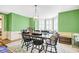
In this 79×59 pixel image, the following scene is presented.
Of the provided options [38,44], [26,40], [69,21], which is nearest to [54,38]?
[38,44]

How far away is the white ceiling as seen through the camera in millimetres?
1994

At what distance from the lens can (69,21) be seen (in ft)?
6.78

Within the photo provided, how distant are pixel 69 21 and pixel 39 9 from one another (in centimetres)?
66

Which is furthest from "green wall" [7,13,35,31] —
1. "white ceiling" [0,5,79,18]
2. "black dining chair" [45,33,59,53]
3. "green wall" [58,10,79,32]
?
"green wall" [58,10,79,32]

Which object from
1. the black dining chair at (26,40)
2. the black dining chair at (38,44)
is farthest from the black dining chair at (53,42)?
the black dining chair at (26,40)

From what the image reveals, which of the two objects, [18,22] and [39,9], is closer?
[39,9]

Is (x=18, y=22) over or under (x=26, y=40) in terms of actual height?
over

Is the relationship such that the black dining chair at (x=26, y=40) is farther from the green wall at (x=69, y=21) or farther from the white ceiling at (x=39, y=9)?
the green wall at (x=69, y=21)

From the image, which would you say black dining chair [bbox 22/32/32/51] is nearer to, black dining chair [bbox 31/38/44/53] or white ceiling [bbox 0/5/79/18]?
black dining chair [bbox 31/38/44/53]

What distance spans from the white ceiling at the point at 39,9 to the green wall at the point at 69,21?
100 mm

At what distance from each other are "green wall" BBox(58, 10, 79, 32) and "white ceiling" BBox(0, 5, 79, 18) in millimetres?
100

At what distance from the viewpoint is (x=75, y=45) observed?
6.65 ft

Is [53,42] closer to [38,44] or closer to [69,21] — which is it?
[38,44]
